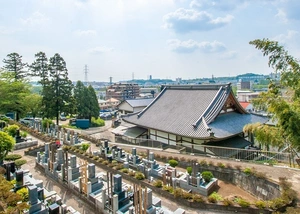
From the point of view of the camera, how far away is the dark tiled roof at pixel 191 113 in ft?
53.0

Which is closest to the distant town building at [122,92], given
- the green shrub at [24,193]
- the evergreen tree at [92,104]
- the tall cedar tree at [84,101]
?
the evergreen tree at [92,104]

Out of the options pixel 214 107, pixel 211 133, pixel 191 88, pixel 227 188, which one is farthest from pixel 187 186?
pixel 191 88

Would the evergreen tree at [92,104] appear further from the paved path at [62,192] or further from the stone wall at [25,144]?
the paved path at [62,192]

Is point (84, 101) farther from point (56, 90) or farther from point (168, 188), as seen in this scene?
point (168, 188)

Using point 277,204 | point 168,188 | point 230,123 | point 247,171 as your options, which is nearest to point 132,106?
point 230,123

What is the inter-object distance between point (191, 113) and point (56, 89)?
21.2 meters

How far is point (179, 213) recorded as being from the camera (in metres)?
6.36

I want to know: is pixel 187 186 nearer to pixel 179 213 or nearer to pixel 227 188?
pixel 227 188

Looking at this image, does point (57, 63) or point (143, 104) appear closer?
point (57, 63)

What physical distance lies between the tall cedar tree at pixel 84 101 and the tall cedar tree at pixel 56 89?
837cm

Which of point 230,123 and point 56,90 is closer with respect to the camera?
point 230,123

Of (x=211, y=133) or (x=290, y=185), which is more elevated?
(x=211, y=133)

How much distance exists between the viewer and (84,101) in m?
38.8

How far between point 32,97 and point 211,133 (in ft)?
86.7
